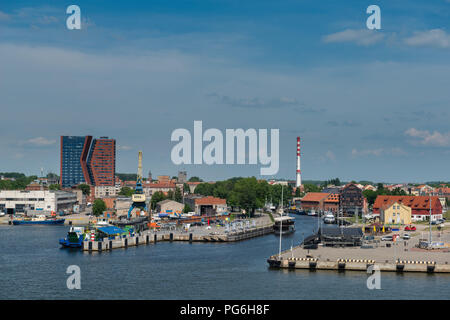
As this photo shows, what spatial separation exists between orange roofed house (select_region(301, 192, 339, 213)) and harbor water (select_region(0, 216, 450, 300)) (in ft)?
269

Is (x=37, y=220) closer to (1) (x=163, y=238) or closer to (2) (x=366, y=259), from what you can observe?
(1) (x=163, y=238)

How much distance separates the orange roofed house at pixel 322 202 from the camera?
141 meters

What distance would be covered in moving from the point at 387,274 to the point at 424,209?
54.6 m

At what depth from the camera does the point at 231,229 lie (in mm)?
80000

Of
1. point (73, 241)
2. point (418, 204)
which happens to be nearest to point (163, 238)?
point (73, 241)

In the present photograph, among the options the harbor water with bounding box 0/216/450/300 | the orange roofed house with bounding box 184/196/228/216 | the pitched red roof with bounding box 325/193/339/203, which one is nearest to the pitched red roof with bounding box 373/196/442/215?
the orange roofed house with bounding box 184/196/228/216

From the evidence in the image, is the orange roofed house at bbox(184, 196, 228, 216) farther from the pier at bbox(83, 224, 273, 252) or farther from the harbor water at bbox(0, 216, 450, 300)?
the harbor water at bbox(0, 216, 450, 300)

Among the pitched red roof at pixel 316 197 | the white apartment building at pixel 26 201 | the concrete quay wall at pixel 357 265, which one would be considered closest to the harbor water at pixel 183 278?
the concrete quay wall at pixel 357 265

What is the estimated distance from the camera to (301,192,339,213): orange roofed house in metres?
141
